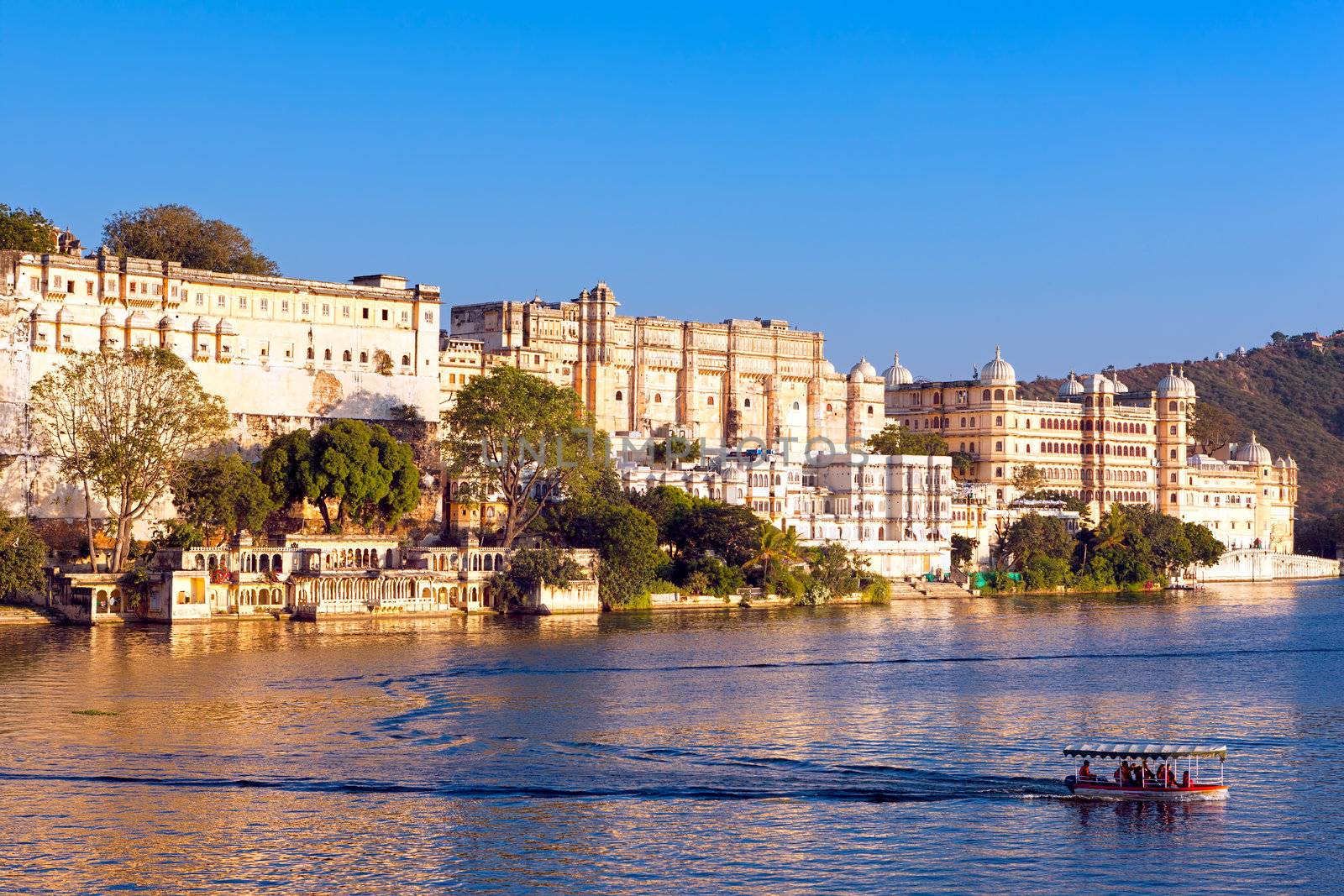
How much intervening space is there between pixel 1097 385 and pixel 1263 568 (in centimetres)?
1424

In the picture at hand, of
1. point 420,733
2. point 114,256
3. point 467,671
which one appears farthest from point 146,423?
point 420,733

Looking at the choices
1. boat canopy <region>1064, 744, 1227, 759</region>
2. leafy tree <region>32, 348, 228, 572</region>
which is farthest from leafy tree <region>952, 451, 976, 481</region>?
boat canopy <region>1064, 744, 1227, 759</region>

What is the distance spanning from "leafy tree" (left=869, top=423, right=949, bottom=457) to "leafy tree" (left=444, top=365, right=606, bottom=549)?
25.8 metres

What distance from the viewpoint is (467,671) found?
48.0 m

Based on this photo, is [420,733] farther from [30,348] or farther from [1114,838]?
[30,348]

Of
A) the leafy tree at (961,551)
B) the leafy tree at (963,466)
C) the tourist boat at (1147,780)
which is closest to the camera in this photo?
the tourist boat at (1147,780)

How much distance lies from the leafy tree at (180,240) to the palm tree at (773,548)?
83.4ft

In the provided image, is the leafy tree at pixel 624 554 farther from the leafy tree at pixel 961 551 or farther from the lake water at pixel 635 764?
the leafy tree at pixel 961 551

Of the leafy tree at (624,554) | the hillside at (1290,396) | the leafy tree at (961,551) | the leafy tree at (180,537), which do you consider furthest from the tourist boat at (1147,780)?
the hillside at (1290,396)

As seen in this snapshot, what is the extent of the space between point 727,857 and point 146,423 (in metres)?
40.0

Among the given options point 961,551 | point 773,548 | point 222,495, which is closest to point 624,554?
point 773,548

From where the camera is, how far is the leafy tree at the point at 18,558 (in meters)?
59.1

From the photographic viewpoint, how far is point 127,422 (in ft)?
208

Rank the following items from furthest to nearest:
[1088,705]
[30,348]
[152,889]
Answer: [30,348]
[1088,705]
[152,889]
